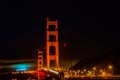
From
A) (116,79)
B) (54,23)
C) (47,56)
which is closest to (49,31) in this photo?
(54,23)

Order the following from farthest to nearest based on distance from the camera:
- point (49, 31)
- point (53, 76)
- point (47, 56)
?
1. point (49, 31)
2. point (47, 56)
3. point (53, 76)

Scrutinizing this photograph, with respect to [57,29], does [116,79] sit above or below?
below

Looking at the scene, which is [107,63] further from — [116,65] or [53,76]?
[53,76]

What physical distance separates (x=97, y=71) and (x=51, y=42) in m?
9.83

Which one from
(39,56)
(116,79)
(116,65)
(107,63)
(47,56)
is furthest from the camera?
(39,56)

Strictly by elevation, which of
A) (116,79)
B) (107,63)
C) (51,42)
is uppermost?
(51,42)

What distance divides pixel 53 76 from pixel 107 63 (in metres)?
5.89

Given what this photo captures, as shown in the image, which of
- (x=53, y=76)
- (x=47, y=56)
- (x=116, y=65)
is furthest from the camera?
(x=47, y=56)

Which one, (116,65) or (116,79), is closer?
(116,79)

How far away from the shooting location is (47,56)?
3603 cm

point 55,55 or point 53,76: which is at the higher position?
→ point 55,55

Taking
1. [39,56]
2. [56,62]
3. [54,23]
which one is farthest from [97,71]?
[39,56]

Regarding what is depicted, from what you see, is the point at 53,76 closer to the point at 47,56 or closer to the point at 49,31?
the point at 47,56

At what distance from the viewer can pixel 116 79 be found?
20.2m
